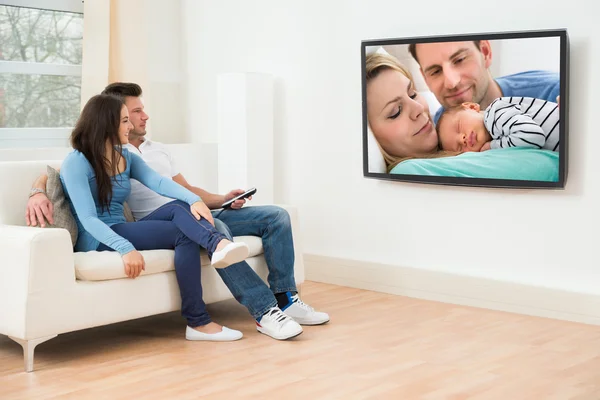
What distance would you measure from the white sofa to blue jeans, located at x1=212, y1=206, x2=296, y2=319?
1.11 feet

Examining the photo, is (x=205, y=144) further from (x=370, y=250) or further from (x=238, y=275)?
(x=238, y=275)

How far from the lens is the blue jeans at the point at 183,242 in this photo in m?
3.85

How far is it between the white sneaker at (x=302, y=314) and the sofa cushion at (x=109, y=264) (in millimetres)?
626

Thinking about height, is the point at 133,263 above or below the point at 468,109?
below

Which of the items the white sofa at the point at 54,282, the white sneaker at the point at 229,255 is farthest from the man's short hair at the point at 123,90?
the white sneaker at the point at 229,255

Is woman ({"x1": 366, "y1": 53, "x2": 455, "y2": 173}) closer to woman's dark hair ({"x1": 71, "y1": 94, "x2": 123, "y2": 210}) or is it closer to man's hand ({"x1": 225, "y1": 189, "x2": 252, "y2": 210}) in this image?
man's hand ({"x1": 225, "y1": 189, "x2": 252, "y2": 210})

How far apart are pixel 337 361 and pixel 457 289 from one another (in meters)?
1.36

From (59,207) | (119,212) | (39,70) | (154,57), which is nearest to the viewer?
(59,207)

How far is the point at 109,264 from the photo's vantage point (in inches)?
144

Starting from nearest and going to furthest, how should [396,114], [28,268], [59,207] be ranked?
[28,268] → [59,207] → [396,114]

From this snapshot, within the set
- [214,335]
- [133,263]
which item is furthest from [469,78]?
[133,263]

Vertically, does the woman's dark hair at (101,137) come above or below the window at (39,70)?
below

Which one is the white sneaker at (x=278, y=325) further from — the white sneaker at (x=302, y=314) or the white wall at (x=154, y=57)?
the white wall at (x=154, y=57)

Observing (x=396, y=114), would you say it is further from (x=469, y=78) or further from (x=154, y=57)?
(x=154, y=57)
